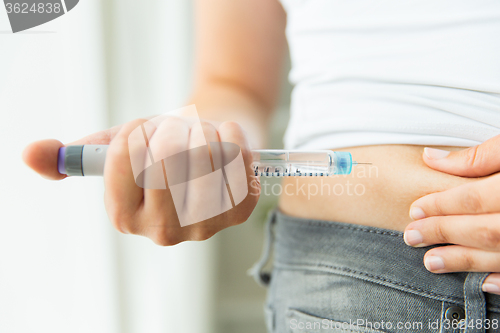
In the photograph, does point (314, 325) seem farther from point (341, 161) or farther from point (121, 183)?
point (121, 183)

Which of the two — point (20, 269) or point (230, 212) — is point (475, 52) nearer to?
point (230, 212)

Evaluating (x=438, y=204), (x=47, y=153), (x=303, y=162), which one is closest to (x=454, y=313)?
(x=438, y=204)

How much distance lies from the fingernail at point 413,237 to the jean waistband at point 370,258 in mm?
14

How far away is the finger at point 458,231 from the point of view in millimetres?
349

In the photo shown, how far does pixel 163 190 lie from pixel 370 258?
0.31 metres

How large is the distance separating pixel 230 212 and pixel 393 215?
0.25m

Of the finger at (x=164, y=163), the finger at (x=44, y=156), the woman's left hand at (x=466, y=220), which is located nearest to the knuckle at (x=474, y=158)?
the woman's left hand at (x=466, y=220)

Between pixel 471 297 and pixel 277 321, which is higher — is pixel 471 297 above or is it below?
above

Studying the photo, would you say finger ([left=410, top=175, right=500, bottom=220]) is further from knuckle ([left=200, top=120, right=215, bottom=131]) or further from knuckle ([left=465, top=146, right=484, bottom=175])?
knuckle ([left=200, top=120, right=215, bottom=131])

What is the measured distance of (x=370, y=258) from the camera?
438 mm

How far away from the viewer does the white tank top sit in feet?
1.41

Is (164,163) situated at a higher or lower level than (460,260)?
higher

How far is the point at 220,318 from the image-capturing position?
52.4 inches

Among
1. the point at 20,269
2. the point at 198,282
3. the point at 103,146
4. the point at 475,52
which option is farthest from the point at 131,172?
the point at 198,282
